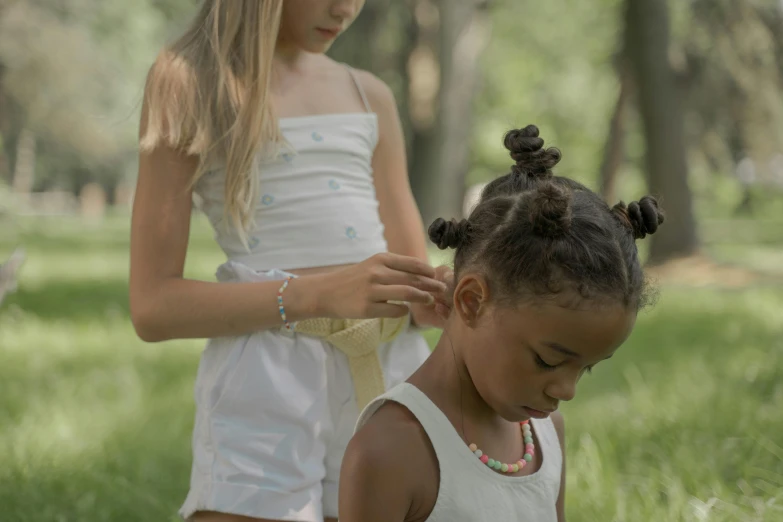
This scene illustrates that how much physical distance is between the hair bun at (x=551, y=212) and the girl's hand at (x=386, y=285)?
10.7 inches

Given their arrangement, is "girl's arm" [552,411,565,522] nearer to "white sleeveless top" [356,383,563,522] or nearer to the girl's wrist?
"white sleeveless top" [356,383,563,522]

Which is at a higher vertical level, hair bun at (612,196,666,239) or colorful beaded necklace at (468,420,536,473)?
hair bun at (612,196,666,239)

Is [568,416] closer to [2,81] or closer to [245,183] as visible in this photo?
[245,183]

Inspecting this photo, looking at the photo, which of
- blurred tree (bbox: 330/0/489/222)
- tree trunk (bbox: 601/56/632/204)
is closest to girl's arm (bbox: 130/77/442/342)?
blurred tree (bbox: 330/0/489/222)

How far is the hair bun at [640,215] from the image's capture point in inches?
77.5

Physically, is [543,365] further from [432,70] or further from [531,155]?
[432,70]

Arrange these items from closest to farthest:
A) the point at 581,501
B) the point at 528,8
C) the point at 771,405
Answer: the point at 581,501
the point at 771,405
the point at 528,8

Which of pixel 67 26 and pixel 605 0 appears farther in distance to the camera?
pixel 605 0

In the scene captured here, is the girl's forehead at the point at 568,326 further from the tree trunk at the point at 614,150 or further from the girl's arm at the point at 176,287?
the tree trunk at the point at 614,150

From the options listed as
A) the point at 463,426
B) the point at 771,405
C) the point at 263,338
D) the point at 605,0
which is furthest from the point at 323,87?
the point at 605,0

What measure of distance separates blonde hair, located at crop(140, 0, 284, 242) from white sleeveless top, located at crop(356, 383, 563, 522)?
2.22ft

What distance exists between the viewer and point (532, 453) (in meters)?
2.13

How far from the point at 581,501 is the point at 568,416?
66.6 inches

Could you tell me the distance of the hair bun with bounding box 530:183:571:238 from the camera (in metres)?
1.84
